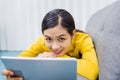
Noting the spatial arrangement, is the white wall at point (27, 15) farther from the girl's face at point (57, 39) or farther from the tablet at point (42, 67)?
the tablet at point (42, 67)

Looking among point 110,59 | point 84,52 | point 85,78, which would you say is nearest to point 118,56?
point 110,59

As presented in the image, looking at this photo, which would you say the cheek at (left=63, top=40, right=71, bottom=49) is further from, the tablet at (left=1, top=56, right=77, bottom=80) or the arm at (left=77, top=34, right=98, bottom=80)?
the tablet at (left=1, top=56, right=77, bottom=80)

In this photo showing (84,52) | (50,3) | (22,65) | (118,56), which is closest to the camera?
(118,56)

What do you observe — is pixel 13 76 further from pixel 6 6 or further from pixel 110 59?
pixel 6 6

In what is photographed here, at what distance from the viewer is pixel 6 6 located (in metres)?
3.01

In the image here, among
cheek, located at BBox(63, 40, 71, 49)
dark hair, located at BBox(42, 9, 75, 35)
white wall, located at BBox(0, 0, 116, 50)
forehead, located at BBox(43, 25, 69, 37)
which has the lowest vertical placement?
white wall, located at BBox(0, 0, 116, 50)

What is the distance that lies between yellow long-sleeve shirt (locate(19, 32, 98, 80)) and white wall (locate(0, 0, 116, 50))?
5.97ft

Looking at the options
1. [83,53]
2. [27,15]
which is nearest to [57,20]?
[83,53]

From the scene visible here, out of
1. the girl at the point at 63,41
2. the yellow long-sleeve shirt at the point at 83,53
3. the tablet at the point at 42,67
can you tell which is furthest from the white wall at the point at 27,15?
the tablet at the point at 42,67

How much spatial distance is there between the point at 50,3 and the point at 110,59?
2375 millimetres

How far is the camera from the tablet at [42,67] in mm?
712

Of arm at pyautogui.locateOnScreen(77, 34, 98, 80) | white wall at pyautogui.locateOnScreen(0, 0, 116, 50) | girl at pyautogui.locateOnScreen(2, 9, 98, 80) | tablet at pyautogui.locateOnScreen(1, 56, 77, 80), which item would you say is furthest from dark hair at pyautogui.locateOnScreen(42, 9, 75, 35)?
white wall at pyautogui.locateOnScreen(0, 0, 116, 50)

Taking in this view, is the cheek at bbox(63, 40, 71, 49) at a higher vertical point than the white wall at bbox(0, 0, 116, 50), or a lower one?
higher

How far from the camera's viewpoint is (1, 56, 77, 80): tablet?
2.34ft
